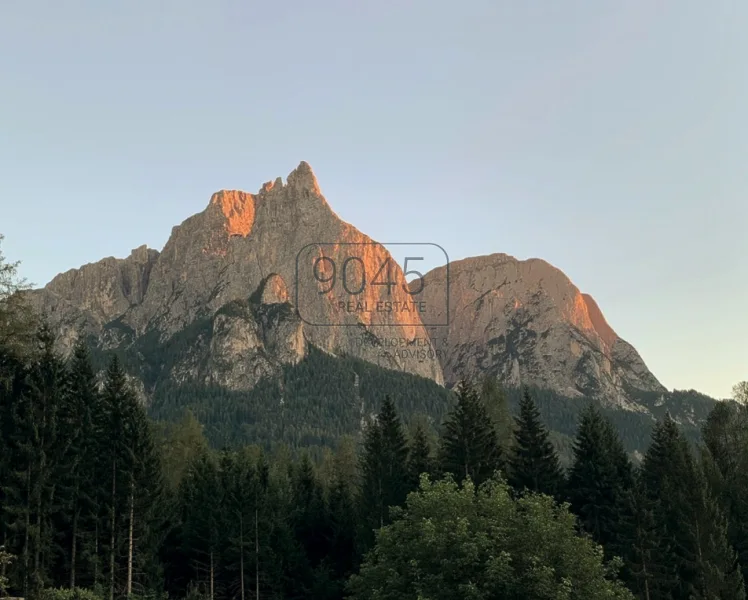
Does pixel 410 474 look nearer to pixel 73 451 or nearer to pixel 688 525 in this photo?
pixel 688 525

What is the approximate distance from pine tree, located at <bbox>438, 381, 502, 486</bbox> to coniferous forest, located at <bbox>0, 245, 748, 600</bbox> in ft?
0.44

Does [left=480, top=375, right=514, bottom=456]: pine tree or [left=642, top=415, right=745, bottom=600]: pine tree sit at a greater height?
[left=480, top=375, right=514, bottom=456]: pine tree

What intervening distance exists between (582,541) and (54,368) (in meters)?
37.1

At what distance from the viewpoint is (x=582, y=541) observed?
36.8 metres

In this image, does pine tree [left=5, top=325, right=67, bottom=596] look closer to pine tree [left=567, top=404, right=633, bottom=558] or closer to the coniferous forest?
the coniferous forest

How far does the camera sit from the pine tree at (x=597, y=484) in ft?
180

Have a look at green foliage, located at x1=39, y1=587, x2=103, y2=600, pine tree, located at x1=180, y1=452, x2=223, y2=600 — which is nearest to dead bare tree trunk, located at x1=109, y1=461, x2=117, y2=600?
green foliage, located at x1=39, y1=587, x2=103, y2=600

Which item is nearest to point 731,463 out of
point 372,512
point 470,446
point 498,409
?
point 498,409

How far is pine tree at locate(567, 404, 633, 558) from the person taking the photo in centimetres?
Answer: 5475

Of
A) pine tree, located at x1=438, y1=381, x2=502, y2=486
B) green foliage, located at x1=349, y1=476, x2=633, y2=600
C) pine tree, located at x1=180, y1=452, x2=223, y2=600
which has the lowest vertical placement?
pine tree, located at x1=180, y1=452, x2=223, y2=600

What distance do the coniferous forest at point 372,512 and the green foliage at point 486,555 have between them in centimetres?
12

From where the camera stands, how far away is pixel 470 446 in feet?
189

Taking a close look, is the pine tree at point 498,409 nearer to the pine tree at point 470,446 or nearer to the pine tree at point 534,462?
the pine tree at point 534,462

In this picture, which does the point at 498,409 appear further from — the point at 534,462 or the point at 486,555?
the point at 486,555
